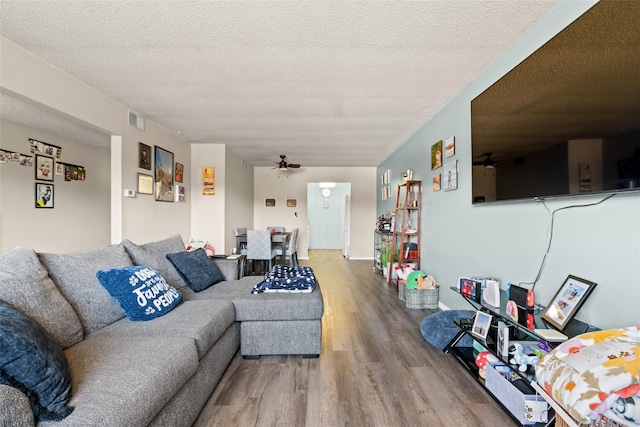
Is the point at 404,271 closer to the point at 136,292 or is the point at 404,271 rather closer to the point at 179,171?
the point at 136,292

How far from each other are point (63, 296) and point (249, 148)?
430 cm

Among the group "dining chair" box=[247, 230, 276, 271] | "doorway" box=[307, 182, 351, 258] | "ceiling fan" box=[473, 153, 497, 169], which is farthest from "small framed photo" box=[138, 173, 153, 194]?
"doorway" box=[307, 182, 351, 258]

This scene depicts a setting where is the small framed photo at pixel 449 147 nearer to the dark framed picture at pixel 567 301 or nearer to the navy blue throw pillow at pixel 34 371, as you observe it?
the dark framed picture at pixel 567 301

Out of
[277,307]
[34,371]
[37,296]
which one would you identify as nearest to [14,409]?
[34,371]

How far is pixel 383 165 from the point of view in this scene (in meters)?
6.88

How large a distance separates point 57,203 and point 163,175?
1.76 m

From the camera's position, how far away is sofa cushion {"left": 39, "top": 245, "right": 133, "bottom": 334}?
1646mm

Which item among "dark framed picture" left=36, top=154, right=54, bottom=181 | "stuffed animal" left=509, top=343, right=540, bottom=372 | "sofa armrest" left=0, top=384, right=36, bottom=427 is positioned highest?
"dark framed picture" left=36, top=154, right=54, bottom=181

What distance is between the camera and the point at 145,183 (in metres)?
3.80

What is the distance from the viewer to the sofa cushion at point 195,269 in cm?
257

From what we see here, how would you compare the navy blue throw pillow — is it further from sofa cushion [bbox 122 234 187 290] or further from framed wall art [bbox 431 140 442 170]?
framed wall art [bbox 431 140 442 170]

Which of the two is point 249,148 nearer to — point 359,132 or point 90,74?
point 359,132

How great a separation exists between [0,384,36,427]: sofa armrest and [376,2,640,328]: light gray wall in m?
2.39

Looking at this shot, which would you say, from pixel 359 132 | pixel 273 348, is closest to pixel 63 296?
pixel 273 348
